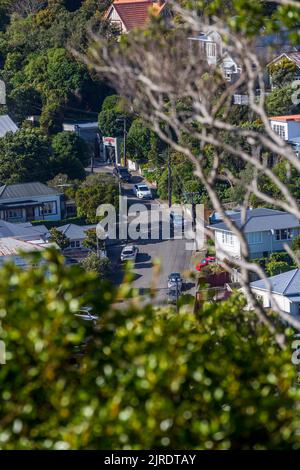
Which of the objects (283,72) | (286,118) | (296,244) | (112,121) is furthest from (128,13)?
(296,244)

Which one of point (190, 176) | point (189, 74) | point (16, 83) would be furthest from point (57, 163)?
point (189, 74)

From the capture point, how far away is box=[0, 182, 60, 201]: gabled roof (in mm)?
19688

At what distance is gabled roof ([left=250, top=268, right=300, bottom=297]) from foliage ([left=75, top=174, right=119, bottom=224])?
5.04m

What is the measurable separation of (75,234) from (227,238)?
2723 millimetres

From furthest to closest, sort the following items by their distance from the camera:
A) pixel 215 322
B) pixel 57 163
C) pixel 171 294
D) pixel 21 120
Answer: pixel 21 120
pixel 57 163
pixel 171 294
pixel 215 322

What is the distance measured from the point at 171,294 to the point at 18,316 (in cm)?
1227

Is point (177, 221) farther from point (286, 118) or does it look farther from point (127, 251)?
point (286, 118)

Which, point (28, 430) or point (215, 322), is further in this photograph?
point (215, 322)

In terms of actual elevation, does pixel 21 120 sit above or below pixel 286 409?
below

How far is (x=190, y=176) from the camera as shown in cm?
→ 1934

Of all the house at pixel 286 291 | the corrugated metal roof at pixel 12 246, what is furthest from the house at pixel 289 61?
the house at pixel 286 291

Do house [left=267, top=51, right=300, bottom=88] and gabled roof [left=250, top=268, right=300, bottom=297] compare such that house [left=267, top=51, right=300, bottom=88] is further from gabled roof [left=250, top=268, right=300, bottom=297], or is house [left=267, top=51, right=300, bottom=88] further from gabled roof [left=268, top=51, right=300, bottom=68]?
gabled roof [left=250, top=268, right=300, bottom=297]

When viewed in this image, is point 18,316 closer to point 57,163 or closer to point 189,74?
point 189,74

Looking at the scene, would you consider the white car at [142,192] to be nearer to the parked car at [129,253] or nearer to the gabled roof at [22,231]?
the gabled roof at [22,231]
